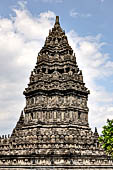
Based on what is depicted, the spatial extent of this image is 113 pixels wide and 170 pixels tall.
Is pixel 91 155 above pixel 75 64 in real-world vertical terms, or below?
below

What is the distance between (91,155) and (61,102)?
41.0 ft

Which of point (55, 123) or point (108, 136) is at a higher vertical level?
point (55, 123)

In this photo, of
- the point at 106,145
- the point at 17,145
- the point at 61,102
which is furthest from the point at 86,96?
the point at 106,145

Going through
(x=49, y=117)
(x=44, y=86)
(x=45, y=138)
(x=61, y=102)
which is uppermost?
(x=44, y=86)

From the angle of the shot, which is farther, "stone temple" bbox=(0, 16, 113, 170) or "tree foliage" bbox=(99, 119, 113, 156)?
"stone temple" bbox=(0, 16, 113, 170)

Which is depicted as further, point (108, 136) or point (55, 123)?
point (55, 123)

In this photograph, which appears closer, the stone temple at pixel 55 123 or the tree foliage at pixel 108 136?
the tree foliage at pixel 108 136

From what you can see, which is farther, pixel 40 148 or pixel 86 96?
pixel 86 96

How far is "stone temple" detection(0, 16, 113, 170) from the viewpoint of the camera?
1586 inches

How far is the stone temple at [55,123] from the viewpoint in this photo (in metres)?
40.3

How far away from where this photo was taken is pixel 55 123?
155 ft

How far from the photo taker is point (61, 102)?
163 feet

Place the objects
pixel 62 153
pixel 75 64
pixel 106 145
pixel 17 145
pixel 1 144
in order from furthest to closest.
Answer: pixel 75 64, pixel 1 144, pixel 17 145, pixel 62 153, pixel 106 145

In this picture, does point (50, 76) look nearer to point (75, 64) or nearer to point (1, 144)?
point (75, 64)
